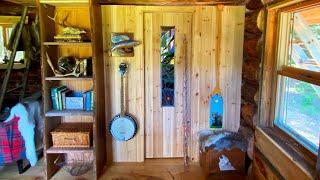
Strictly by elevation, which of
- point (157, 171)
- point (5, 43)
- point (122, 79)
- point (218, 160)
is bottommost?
point (157, 171)

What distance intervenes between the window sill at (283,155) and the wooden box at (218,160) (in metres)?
0.36

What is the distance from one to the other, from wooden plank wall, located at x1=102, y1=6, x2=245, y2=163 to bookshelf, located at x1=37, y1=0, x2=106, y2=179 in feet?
0.48

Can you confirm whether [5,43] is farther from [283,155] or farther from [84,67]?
[283,155]

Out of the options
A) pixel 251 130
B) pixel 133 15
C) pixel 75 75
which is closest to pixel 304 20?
pixel 251 130

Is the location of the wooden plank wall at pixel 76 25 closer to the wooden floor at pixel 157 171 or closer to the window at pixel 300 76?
the wooden floor at pixel 157 171

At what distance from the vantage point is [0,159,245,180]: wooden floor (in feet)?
10.2

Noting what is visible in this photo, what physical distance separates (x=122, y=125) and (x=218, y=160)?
113cm

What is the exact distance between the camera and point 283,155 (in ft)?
6.89

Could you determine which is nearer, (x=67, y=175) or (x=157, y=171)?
(x=67, y=175)

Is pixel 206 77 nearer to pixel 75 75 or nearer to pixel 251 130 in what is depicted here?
pixel 251 130

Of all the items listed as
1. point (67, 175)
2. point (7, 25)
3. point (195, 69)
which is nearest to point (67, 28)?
point (195, 69)

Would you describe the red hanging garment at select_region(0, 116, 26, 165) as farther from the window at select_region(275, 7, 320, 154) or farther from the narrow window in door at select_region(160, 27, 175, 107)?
the window at select_region(275, 7, 320, 154)

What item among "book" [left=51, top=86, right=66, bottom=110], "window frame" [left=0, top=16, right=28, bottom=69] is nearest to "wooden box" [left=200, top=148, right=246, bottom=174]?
"book" [left=51, top=86, right=66, bottom=110]

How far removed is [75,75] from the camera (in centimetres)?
301
